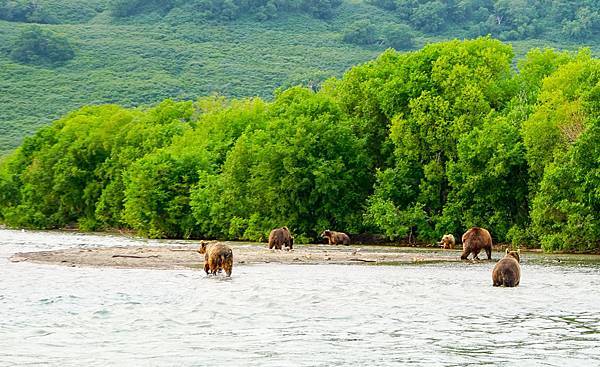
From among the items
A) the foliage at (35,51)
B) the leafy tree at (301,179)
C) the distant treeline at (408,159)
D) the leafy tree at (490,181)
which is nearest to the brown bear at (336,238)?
the distant treeline at (408,159)

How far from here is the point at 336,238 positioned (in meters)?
62.5

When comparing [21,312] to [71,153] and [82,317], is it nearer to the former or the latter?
[82,317]

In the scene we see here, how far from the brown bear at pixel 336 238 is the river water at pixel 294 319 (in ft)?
91.1

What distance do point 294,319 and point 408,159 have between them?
43295 millimetres

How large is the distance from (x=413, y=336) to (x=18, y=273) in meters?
17.9

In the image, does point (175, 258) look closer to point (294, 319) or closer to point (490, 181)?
point (294, 319)

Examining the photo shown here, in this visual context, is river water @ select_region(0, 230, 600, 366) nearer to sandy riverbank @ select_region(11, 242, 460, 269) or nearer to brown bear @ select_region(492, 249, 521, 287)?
brown bear @ select_region(492, 249, 521, 287)

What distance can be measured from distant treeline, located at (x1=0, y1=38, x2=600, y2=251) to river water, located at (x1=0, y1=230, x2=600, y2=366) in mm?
21983

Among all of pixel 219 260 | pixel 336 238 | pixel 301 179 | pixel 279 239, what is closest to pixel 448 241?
pixel 336 238

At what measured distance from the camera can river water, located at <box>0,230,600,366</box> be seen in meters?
17.5

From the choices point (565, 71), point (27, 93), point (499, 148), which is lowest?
point (499, 148)

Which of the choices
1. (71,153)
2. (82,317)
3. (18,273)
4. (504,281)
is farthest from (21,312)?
(71,153)

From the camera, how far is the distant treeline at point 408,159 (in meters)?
55.0

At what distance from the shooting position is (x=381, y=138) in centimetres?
6962
